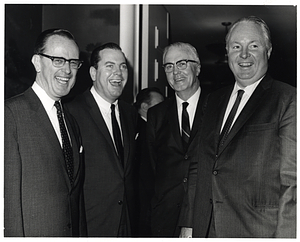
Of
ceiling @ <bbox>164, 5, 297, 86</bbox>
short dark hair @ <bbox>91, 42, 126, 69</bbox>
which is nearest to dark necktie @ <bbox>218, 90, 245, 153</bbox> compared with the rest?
short dark hair @ <bbox>91, 42, 126, 69</bbox>

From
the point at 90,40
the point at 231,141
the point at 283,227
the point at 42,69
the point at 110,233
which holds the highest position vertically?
the point at 90,40

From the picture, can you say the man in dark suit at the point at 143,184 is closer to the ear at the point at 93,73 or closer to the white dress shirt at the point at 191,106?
the white dress shirt at the point at 191,106

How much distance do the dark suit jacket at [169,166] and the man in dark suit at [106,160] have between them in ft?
0.63

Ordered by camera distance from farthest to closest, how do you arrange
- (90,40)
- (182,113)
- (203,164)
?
(90,40) < (182,113) < (203,164)

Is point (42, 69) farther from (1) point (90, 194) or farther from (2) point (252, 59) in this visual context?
(2) point (252, 59)

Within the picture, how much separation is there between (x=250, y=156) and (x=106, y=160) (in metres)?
1.04

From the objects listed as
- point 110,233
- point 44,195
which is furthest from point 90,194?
point 44,195

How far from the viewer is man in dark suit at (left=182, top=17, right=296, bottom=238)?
194cm

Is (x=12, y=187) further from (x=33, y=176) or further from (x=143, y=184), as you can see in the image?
(x=143, y=184)

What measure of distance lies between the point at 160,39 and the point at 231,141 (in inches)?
92.2

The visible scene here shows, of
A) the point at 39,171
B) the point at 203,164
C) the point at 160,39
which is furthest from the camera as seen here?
the point at 160,39

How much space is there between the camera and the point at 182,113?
114 inches

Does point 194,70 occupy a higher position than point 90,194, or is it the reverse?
point 194,70

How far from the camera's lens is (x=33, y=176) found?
205 centimetres
